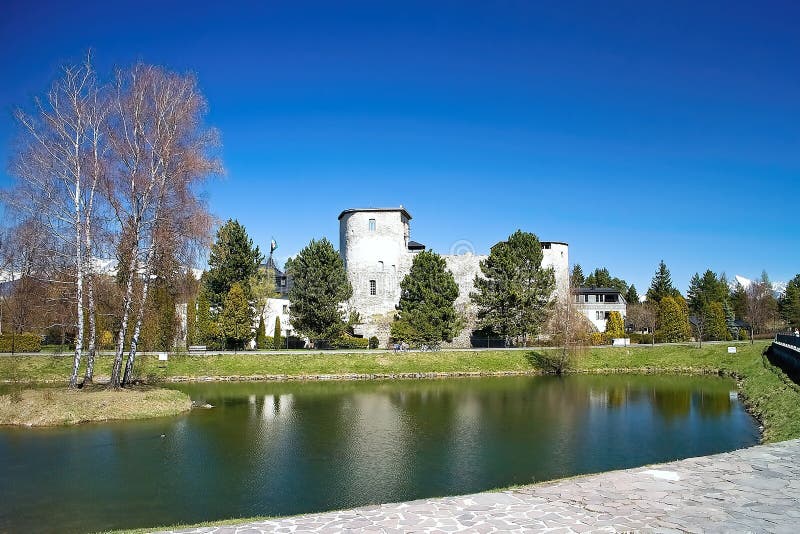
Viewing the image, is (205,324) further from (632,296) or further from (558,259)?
(632,296)

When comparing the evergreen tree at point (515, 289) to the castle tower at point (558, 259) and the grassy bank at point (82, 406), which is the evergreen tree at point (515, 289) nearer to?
the castle tower at point (558, 259)

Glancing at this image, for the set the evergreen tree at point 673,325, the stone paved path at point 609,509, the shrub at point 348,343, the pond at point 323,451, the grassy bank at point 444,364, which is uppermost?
the evergreen tree at point 673,325

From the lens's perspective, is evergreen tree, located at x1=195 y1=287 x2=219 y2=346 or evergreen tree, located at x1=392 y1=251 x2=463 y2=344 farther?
evergreen tree, located at x1=392 y1=251 x2=463 y2=344

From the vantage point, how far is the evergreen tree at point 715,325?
197ft

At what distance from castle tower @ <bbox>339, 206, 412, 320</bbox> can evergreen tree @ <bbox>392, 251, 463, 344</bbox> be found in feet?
27.7

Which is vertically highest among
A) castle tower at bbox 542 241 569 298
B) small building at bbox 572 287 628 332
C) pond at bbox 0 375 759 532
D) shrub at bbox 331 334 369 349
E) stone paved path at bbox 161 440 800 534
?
castle tower at bbox 542 241 569 298

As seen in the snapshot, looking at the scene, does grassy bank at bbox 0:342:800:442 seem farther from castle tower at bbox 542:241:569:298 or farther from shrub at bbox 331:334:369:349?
castle tower at bbox 542:241:569:298

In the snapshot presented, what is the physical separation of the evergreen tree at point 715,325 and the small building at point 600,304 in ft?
28.0

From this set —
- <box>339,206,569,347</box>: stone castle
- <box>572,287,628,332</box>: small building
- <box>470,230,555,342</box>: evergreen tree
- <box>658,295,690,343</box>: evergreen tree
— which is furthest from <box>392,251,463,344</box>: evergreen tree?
<box>572,287,628,332</box>: small building

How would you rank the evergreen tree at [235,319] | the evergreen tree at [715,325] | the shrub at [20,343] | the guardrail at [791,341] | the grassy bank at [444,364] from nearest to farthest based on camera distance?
1. the grassy bank at [444,364]
2. the guardrail at [791,341]
3. the shrub at [20,343]
4. the evergreen tree at [235,319]
5. the evergreen tree at [715,325]

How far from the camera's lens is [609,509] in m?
8.83

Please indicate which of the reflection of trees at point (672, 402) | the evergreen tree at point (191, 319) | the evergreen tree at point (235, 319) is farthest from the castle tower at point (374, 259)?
the reflection of trees at point (672, 402)

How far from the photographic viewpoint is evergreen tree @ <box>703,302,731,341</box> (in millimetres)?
60000

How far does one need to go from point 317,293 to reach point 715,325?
4311 cm
